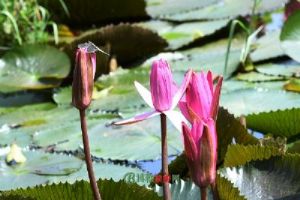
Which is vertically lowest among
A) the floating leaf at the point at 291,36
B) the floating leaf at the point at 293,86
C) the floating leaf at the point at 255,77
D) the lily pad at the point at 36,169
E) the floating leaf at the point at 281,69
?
the lily pad at the point at 36,169

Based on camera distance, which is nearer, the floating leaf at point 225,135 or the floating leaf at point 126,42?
the floating leaf at point 225,135

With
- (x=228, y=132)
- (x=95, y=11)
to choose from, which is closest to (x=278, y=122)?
(x=228, y=132)

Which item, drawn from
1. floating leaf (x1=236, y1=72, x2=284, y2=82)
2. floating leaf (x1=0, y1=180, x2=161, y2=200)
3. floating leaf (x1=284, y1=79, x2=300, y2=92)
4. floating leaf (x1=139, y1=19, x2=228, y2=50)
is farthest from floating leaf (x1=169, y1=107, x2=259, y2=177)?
floating leaf (x1=139, y1=19, x2=228, y2=50)

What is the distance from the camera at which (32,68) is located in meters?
2.31

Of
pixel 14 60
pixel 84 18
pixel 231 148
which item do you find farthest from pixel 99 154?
pixel 84 18

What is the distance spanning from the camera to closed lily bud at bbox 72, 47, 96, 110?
81 cm

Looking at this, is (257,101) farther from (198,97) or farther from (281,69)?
(198,97)

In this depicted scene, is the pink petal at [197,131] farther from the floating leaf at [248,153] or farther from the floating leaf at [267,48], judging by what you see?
the floating leaf at [267,48]

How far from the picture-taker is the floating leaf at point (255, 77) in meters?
2.10

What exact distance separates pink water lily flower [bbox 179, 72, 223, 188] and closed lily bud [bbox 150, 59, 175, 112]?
0.09 ft

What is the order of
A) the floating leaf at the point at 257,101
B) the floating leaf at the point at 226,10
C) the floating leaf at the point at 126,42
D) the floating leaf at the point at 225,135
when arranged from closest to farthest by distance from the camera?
the floating leaf at the point at 225,135 → the floating leaf at the point at 257,101 → the floating leaf at the point at 126,42 → the floating leaf at the point at 226,10

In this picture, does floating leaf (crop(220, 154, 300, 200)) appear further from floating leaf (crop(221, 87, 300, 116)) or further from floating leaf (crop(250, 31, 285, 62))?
floating leaf (crop(250, 31, 285, 62))

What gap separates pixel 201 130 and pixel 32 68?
1646mm

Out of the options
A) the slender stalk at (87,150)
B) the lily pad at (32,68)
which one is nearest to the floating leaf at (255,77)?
the lily pad at (32,68)
